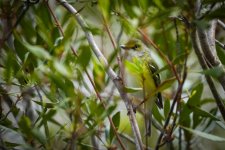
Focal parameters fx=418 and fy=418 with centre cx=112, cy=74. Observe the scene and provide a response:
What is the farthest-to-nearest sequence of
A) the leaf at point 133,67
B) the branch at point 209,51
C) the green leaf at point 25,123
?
the branch at point 209,51
the leaf at point 133,67
the green leaf at point 25,123

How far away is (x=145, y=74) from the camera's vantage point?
0.84 meters

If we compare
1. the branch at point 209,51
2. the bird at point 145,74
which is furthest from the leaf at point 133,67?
the branch at point 209,51

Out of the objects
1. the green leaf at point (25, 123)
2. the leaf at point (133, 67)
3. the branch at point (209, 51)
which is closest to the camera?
the green leaf at point (25, 123)

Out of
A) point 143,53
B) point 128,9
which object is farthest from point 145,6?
point 143,53

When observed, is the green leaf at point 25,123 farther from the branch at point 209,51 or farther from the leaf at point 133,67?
the branch at point 209,51

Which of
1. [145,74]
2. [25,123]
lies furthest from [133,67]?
[25,123]

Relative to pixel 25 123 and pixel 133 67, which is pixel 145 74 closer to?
pixel 133 67

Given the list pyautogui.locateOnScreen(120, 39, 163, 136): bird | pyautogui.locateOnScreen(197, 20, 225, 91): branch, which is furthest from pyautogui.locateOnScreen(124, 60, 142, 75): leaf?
pyautogui.locateOnScreen(197, 20, 225, 91): branch

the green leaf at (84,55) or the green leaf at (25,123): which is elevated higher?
the green leaf at (84,55)

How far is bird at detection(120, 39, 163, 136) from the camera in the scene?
767 millimetres

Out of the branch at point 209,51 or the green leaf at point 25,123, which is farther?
the branch at point 209,51

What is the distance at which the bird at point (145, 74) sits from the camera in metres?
0.77

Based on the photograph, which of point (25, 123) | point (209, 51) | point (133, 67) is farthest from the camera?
point (209, 51)

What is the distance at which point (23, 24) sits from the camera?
89 centimetres
